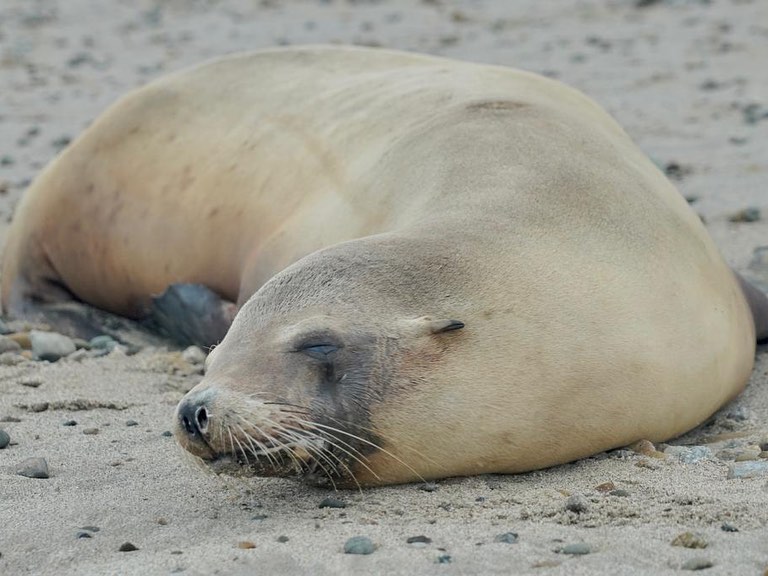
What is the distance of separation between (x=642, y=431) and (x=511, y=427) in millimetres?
436

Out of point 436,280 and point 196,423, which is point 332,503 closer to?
point 196,423

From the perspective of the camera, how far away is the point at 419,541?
305cm

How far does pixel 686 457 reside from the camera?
143 inches

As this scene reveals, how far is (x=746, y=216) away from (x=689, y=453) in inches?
114

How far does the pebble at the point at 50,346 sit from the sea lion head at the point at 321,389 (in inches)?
67.5

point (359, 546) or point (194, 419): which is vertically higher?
point (194, 419)

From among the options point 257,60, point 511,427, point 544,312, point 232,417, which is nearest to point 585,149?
point 544,312

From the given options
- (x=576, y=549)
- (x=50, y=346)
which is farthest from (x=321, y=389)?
(x=50, y=346)

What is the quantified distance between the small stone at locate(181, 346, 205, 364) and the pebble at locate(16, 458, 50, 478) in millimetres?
1281

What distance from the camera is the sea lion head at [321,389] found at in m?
3.24

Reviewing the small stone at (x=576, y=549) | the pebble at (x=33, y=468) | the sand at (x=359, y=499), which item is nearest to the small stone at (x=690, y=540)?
the sand at (x=359, y=499)

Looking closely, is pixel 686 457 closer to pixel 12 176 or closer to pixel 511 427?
pixel 511 427

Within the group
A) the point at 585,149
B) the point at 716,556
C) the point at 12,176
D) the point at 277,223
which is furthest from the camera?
the point at 12,176

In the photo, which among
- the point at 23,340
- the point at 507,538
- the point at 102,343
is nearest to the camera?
the point at 507,538
